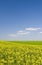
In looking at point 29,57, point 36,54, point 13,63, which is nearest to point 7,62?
point 13,63

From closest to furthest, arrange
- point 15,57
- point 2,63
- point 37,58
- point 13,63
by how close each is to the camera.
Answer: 1. point 2,63
2. point 13,63
3. point 15,57
4. point 37,58

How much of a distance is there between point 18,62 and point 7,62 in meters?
0.89

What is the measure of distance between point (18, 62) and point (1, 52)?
6.55ft

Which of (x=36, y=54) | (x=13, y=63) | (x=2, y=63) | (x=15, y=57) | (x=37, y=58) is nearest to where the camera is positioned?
(x=2, y=63)

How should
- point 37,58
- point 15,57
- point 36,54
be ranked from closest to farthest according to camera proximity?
point 15,57, point 37,58, point 36,54

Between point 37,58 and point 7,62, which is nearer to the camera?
point 7,62

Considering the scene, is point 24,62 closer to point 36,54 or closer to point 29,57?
point 29,57

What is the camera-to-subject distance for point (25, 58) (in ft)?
41.9

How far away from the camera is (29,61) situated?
12672 mm

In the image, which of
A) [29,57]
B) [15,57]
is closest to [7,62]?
[15,57]

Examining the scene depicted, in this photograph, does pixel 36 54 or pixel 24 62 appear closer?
pixel 24 62

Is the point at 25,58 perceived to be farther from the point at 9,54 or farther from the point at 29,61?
the point at 9,54

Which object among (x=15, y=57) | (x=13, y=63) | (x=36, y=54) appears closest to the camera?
(x=13, y=63)

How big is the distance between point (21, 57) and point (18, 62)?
3.28 feet
